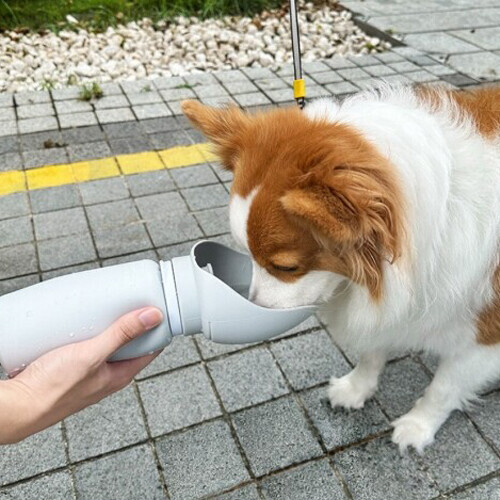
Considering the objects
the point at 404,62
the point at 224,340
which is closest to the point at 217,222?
the point at 224,340

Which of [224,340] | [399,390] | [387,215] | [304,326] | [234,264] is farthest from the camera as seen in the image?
[304,326]

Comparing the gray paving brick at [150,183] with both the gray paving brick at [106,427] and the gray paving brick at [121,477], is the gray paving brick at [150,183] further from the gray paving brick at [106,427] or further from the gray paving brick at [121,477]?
the gray paving brick at [121,477]

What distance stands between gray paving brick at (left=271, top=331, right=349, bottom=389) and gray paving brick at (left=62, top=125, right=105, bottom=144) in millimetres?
2583

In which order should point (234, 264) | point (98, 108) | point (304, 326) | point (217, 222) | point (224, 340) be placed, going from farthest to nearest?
point (98, 108) < point (217, 222) < point (304, 326) < point (234, 264) < point (224, 340)

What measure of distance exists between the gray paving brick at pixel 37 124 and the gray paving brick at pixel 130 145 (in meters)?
0.58

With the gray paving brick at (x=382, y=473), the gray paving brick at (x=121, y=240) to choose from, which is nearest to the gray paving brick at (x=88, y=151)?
the gray paving brick at (x=121, y=240)

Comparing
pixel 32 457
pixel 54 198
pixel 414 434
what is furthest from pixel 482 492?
pixel 54 198

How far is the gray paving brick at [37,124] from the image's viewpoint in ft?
14.3

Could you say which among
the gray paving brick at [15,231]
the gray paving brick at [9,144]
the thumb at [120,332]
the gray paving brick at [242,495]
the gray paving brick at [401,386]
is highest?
the thumb at [120,332]

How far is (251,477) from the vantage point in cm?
213

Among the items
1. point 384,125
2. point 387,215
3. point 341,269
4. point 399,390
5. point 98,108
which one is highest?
point 384,125

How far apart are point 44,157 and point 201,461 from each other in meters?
2.84

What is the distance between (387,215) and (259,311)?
20.1 inches

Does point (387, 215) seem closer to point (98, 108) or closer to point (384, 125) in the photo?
point (384, 125)
